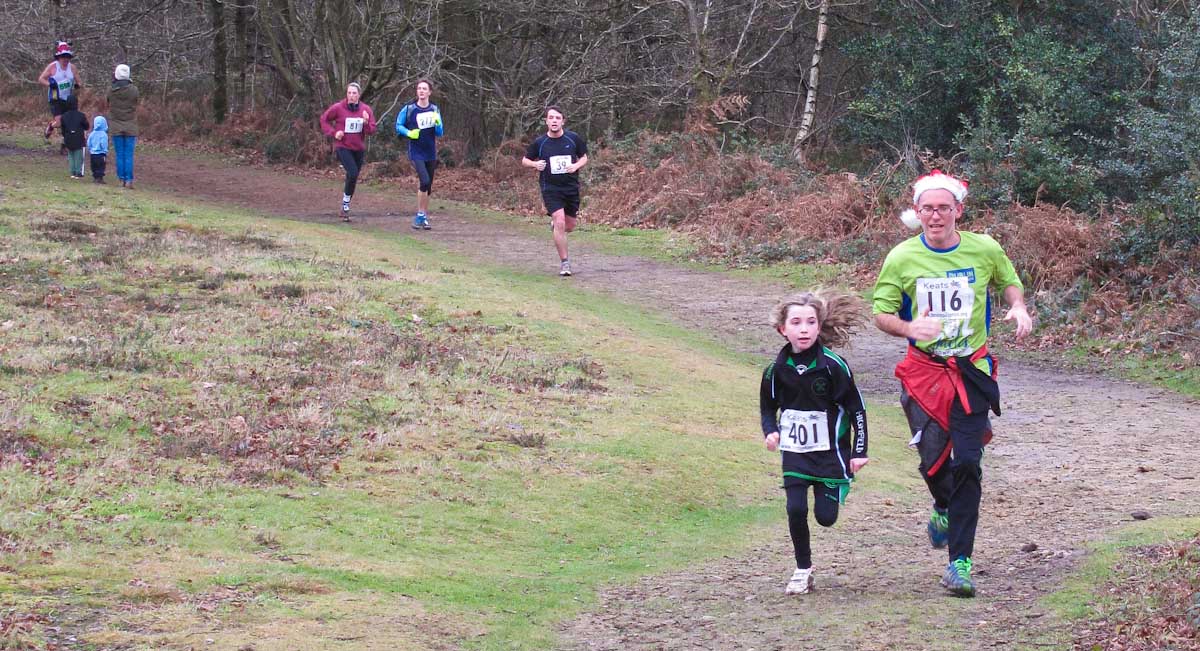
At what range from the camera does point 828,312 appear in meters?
6.81

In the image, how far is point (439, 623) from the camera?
6.15 metres

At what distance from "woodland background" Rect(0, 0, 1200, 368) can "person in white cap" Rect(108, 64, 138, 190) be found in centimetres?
630

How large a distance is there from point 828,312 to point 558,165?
10.3 m

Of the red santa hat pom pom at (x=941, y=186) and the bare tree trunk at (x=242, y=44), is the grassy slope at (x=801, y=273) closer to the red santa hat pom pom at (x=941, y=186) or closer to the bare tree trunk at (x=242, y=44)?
the red santa hat pom pom at (x=941, y=186)

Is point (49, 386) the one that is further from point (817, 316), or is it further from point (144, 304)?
point (817, 316)

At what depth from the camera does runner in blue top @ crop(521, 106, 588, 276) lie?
659 inches

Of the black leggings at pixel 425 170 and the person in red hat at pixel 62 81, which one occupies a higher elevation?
the person in red hat at pixel 62 81

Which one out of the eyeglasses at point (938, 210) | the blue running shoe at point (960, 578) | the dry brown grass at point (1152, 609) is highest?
the eyeglasses at point (938, 210)

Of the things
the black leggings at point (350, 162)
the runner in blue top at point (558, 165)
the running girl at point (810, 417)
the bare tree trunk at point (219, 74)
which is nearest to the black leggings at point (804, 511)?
the running girl at point (810, 417)

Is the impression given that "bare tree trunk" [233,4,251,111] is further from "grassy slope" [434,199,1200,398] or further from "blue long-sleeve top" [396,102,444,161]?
"blue long-sleeve top" [396,102,444,161]

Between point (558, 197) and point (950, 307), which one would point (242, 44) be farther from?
point (950, 307)

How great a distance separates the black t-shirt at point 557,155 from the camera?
55.1 ft

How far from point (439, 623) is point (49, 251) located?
10.4 meters

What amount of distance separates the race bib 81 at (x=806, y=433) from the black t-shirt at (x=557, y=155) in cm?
1038
